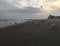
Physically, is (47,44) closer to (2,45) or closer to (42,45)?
(42,45)

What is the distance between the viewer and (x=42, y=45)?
45.1 ft

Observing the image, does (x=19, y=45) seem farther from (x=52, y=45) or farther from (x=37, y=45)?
(x=52, y=45)

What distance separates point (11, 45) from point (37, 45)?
84.3 inches

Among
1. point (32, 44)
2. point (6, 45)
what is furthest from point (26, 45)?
point (6, 45)

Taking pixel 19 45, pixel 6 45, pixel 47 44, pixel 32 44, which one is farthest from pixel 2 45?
pixel 47 44

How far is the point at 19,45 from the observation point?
14.3 m

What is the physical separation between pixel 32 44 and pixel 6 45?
6.88 feet

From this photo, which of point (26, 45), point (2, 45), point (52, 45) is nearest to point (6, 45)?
point (2, 45)

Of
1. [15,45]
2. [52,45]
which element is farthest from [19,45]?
[52,45]

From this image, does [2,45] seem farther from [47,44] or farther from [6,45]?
[47,44]

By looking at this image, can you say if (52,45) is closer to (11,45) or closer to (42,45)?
(42,45)

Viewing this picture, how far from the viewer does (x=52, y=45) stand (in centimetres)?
1377

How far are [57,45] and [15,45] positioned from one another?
334 centimetres

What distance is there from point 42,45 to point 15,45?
2.23 meters
